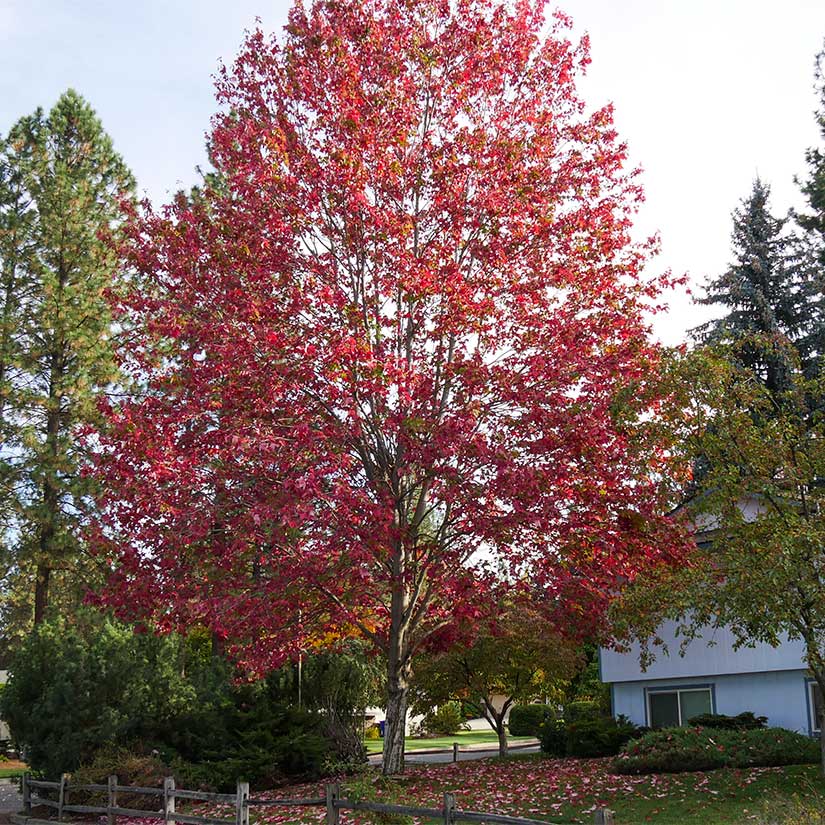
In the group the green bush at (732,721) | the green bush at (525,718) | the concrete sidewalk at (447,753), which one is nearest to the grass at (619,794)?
the green bush at (732,721)

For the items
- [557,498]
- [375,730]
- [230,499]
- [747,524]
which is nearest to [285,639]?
[230,499]

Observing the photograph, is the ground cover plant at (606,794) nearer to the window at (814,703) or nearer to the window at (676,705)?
the window at (814,703)

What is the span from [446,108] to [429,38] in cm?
156

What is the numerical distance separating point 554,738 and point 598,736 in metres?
2.77

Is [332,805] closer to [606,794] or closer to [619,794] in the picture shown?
[606,794]

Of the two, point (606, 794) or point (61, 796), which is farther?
point (61, 796)

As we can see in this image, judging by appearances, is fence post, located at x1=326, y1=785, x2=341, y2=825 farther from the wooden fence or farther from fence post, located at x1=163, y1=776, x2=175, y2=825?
fence post, located at x1=163, y1=776, x2=175, y2=825

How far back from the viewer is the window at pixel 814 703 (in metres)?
24.2

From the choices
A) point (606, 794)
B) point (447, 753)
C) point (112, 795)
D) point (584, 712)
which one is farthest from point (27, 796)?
point (447, 753)

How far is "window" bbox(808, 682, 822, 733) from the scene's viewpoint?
24172 millimetres

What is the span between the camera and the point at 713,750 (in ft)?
69.5

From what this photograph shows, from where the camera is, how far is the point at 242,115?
64.1 ft

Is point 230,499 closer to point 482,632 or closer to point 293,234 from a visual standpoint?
point 293,234

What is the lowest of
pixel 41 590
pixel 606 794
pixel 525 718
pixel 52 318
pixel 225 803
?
pixel 525 718
